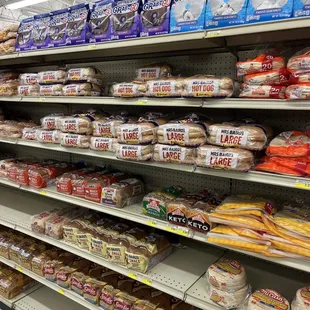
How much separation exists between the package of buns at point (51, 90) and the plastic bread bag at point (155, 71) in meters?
0.64

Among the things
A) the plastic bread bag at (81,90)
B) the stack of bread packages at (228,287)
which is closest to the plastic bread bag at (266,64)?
the stack of bread packages at (228,287)

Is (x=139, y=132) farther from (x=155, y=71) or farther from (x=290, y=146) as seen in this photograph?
(x=290, y=146)

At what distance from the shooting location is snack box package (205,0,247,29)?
4.30 ft

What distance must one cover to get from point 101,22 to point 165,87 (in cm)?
63

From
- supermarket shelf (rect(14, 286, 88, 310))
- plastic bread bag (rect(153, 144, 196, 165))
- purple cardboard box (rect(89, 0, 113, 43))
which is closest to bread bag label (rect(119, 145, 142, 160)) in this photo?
plastic bread bag (rect(153, 144, 196, 165))

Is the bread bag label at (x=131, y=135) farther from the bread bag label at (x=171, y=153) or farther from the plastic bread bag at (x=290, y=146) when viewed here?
the plastic bread bag at (x=290, y=146)

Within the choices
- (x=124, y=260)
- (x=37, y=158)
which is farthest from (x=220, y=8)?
(x=37, y=158)

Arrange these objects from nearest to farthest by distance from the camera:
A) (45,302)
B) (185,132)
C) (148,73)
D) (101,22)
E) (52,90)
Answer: (185,132) → (101,22) → (148,73) → (52,90) → (45,302)

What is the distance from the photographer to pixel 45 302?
2.69 metres

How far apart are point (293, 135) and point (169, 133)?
2.03 feet

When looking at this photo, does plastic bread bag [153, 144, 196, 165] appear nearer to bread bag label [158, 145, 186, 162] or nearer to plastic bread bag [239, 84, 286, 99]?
bread bag label [158, 145, 186, 162]

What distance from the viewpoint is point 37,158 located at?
3150 mm

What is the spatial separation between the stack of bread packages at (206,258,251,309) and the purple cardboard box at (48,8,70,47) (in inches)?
68.3

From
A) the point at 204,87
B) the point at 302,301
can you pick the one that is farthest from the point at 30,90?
the point at 302,301
